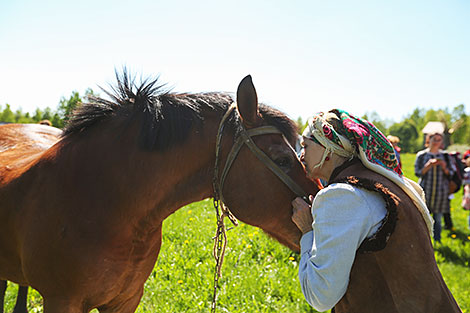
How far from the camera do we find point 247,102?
189 cm

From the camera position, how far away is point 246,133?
6.38 ft

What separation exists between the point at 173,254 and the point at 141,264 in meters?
2.85

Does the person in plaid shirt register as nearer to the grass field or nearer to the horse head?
the grass field

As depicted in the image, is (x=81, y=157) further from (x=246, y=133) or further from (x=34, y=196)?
(x=246, y=133)

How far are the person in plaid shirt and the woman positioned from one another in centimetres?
618

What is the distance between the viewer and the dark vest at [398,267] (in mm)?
1421

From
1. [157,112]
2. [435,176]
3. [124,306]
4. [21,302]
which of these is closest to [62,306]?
[124,306]

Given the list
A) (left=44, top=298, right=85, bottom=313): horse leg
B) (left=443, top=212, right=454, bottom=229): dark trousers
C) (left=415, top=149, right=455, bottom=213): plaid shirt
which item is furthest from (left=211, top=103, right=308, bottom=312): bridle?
(left=443, top=212, right=454, bottom=229): dark trousers

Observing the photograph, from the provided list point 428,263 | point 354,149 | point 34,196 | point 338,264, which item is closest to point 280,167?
point 354,149

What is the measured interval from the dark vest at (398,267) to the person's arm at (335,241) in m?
0.06

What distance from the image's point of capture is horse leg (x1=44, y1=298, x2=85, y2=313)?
2.10 metres

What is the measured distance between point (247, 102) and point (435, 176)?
6.49m

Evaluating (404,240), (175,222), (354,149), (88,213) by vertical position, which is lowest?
(175,222)

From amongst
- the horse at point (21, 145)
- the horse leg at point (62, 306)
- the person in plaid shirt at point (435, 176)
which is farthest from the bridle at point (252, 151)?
the person in plaid shirt at point (435, 176)
